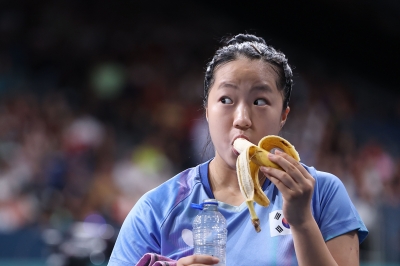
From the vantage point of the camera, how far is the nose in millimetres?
1894

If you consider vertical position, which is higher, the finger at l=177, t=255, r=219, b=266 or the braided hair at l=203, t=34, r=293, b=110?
the braided hair at l=203, t=34, r=293, b=110

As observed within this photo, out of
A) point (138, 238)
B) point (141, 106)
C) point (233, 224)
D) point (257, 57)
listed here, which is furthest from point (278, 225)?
point (141, 106)

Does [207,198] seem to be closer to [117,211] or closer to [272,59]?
[272,59]

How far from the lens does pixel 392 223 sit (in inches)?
254

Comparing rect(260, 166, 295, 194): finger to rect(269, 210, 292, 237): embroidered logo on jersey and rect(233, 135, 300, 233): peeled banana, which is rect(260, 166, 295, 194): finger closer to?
rect(233, 135, 300, 233): peeled banana

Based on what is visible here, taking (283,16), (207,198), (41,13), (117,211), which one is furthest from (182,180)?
(283,16)

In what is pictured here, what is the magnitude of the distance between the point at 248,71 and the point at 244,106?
0.42ft

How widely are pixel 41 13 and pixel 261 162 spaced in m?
8.49

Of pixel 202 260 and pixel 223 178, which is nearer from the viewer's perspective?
pixel 202 260

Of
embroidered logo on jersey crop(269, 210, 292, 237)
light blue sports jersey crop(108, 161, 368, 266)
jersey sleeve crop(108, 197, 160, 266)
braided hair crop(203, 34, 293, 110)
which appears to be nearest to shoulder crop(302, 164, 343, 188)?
light blue sports jersey crop(108, 161, 368, 266)

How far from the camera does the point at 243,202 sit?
196 cm

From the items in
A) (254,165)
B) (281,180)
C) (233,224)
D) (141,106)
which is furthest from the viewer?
(141,106)

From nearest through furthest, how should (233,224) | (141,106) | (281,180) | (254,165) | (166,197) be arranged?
(281,180)
(254,165)
(233,224)
(166,197)
(141,106)

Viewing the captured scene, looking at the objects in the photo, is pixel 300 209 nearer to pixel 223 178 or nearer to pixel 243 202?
pixel 243 202
